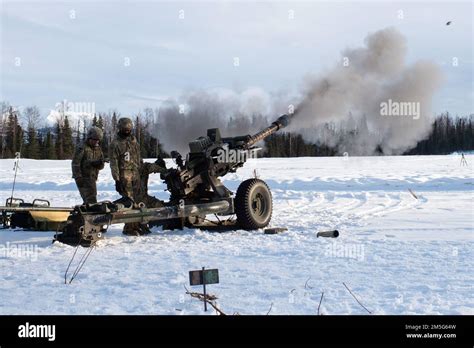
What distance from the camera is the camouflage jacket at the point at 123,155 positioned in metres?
9.35

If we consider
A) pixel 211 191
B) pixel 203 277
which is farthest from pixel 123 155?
pixel 203 277

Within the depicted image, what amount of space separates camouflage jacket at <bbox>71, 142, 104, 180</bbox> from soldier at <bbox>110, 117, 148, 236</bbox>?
0.29 metres

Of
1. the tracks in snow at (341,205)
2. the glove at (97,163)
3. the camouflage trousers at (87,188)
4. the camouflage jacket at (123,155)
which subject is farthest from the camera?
the tracks in snow at (341,205)

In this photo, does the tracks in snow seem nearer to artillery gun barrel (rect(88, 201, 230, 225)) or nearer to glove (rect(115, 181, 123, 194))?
artillery gun barrel (rect(88, 201, 230, 225))

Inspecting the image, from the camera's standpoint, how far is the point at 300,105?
1350 centimetres

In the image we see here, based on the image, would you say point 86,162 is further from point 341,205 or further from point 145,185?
point 341,205

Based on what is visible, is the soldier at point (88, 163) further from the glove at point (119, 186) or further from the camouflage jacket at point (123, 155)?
the glove at point (119, 186)

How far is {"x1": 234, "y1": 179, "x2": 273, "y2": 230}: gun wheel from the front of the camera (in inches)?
398

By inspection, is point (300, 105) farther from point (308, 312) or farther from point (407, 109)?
point (308, 312)

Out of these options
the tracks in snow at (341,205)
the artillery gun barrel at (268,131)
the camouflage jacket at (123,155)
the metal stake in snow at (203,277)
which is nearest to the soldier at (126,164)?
the camouflage jacket at (123,155)

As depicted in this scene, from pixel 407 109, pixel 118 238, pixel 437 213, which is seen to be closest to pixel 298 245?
pixel 118 238

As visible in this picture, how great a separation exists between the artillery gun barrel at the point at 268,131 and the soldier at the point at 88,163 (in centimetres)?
288

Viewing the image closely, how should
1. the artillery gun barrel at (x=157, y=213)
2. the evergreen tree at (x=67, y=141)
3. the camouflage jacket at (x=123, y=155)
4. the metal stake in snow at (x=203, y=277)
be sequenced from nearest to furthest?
the metal stake in snow at (x=203, y=277) → the artillery gun barrel at (x=157, y=213) → the camouflage jacket at (x=123, y=155) → the evergreen tree at (x=67, y=141)
